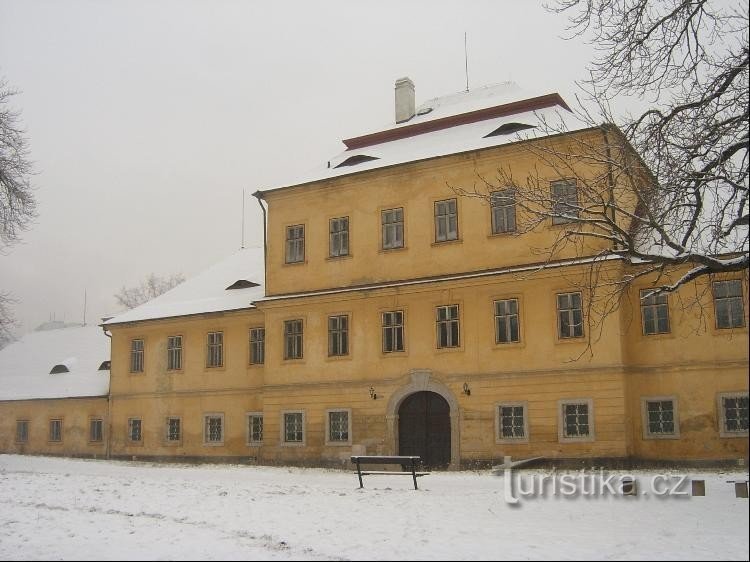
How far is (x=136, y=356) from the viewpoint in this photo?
31.5 meters

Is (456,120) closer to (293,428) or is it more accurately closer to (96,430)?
(293,428)

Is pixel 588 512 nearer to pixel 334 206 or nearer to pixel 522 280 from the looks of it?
pixel 522 280

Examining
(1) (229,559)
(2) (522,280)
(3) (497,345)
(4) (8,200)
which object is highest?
(4) (8,200)

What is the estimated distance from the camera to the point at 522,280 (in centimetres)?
2195

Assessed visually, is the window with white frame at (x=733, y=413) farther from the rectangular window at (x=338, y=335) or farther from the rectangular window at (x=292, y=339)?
the rectangular window at (x=292, y=339)

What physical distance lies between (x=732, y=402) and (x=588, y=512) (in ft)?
35.4

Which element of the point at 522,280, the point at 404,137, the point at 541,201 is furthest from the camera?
the point at 404,137

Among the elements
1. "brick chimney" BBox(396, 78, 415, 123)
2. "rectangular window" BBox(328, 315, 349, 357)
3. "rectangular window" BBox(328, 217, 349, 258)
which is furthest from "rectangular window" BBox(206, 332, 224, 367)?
"brick chimney" BBox(396, 78, 415, 123)

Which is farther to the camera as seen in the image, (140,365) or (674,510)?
(140,365)

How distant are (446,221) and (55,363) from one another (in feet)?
79.3

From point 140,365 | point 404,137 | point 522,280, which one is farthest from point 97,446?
point 522,280

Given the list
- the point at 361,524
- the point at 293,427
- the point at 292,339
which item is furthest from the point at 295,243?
the point at 361,524

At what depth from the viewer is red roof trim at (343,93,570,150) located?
24.8m

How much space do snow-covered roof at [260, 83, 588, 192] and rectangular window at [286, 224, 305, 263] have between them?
61.4 inches
